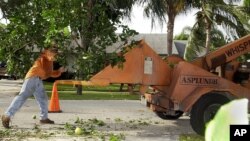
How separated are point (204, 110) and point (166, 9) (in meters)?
17.4

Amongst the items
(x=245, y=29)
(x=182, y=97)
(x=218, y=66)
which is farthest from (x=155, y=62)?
(x=245, y=29)

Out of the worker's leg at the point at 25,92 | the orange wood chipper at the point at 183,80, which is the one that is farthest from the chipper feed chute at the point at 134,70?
the worker's leg at the point at 25,92

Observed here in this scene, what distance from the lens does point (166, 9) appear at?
2494 cm

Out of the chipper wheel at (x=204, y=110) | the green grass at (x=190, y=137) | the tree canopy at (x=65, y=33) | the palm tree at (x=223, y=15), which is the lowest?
the green grass at (x=190, y=137)

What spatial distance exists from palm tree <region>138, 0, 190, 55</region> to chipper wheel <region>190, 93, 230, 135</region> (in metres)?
15.5

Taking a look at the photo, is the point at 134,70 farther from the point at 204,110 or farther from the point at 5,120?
the point at 5,120

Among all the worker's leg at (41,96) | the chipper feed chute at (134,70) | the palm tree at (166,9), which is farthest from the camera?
the palm tree at (166,9)

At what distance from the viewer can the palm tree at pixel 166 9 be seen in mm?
23781

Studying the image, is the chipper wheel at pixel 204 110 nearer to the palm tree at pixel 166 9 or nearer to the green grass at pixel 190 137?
the green grass at pixel 190 137

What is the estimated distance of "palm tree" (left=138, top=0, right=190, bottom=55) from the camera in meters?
23.8

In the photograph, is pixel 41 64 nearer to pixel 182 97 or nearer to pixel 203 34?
pixel 182 97

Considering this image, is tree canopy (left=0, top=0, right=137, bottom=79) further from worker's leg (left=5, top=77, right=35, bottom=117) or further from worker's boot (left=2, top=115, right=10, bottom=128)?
worker's boot (left=2, top=115, right=10, bottom=128)

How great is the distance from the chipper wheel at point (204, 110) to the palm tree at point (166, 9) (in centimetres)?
1552

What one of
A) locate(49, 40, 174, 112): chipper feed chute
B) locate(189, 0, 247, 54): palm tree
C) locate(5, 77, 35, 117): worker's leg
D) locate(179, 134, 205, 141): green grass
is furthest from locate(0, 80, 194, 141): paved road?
locate(189, 0, 247, 54): palm tree
